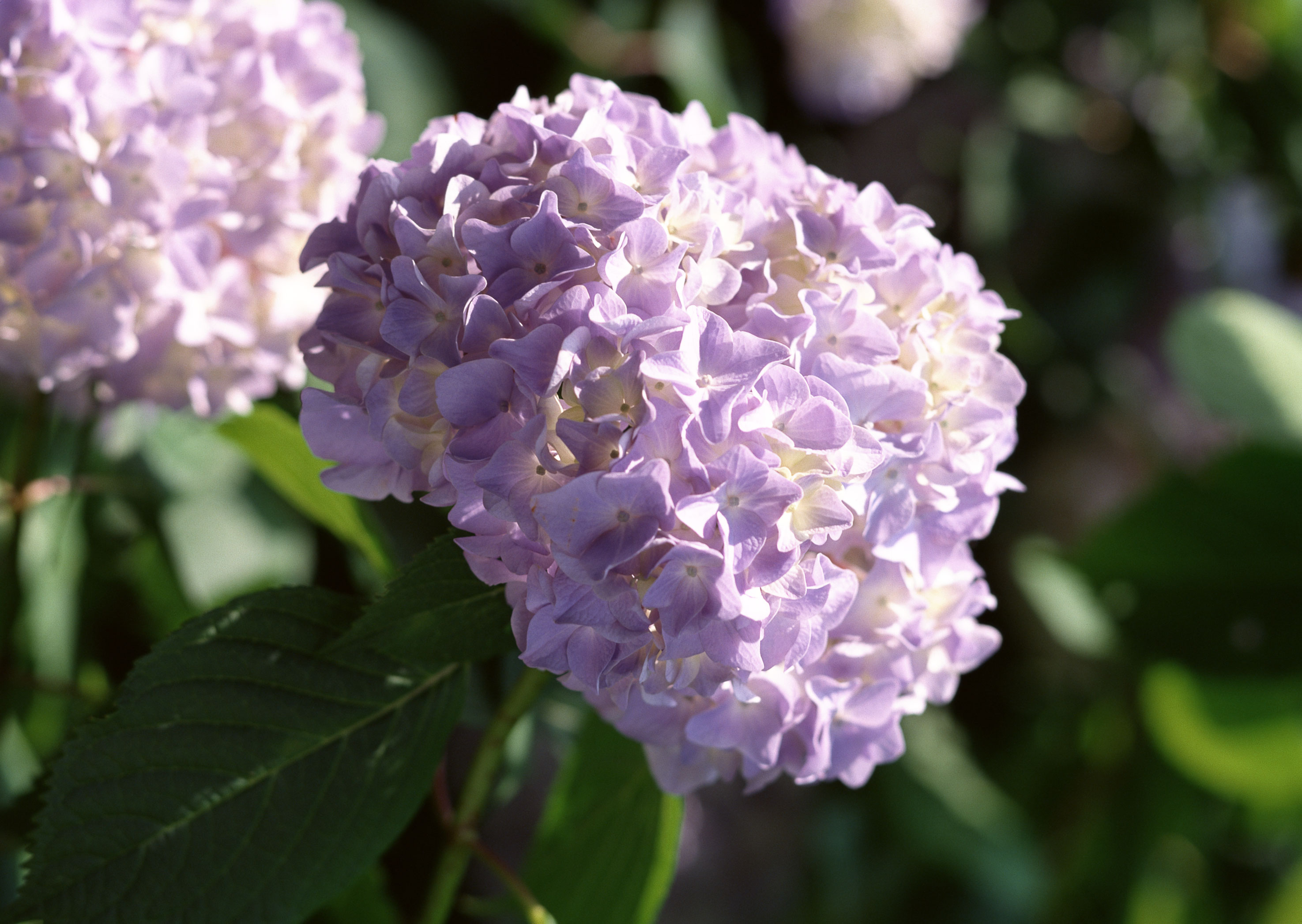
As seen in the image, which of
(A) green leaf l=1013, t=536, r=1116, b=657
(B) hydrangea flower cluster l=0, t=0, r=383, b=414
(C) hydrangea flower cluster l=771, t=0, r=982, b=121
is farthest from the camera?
(C) hydrangea flower cluster l=771, t=0, r=982, b=121

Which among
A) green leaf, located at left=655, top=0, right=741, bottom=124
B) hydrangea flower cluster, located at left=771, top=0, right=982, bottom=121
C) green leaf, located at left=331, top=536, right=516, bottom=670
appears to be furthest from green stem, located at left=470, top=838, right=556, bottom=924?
hydrangea flower cluster, located at left=771, top=0, right=982, bottom=121

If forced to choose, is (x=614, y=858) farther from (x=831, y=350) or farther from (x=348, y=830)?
(x=831, y=350)

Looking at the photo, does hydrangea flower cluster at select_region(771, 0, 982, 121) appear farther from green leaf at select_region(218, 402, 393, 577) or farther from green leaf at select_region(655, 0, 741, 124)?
green leaf at select_region(218, 402, 393, 577)

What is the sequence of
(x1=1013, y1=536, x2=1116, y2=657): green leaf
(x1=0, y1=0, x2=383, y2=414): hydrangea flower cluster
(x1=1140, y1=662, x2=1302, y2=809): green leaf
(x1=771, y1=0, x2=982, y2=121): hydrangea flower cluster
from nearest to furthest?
1. (x1=0, y1=0, x2=383, y2=414): hydrangea flower cluster
2. (x1=1140, y1=662, x2=1302, y2=809): green leaf
3. (x1=1013, y1=536, x2=1116, y2=657): green leaf
4. (x1=771, y1=0, x2=982, y2=121): hydrangea flower cluster

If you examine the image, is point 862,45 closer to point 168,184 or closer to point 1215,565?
point 1215,565

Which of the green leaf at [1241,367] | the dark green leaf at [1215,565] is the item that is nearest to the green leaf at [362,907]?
the dark green leaf at [1215,565]

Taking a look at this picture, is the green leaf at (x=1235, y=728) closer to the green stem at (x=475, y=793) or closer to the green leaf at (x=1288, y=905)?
the green leaf at (x=1288, y=905)
